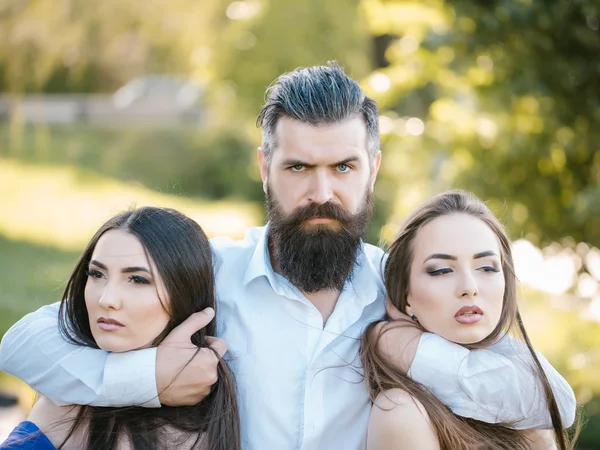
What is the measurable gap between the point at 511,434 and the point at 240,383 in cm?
93

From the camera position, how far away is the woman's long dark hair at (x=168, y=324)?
2.58 meters

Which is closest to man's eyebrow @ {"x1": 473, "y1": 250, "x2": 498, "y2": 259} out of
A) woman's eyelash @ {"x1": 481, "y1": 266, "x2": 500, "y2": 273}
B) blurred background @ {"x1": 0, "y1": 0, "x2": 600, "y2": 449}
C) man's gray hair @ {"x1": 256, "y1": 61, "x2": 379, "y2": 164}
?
woman's eyelash @ {"x1": 481, "y1": 266, "x2": 500, "y2": 273}

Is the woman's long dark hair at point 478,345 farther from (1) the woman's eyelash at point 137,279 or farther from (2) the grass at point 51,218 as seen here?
(2) the grass at point 51,218

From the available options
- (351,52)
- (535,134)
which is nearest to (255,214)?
(351,52)

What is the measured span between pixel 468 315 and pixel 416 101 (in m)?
9.36

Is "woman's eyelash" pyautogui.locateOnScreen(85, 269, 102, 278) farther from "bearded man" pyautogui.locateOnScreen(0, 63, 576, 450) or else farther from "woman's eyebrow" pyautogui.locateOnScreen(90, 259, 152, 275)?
"bearded man" pyautogui.locateOnScreen(0, 63, 576, 450)

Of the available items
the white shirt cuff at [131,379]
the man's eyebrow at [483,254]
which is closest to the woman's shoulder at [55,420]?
the white shirt cuff at [131,379]

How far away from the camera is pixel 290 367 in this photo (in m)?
2.82

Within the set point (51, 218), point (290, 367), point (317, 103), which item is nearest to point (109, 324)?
point (290, 367)

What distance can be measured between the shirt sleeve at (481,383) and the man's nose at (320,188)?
Answer: 58 centimetres

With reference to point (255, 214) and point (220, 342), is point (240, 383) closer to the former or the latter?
point (220, 342)

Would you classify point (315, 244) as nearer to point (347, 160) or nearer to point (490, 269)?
point (347, 160)

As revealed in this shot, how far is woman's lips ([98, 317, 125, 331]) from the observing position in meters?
2.54

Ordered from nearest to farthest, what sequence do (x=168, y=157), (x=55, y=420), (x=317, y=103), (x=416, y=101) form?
(x=55, y=420), (x=317, y=103), (x=416, y=101), (x=168, y=157)
